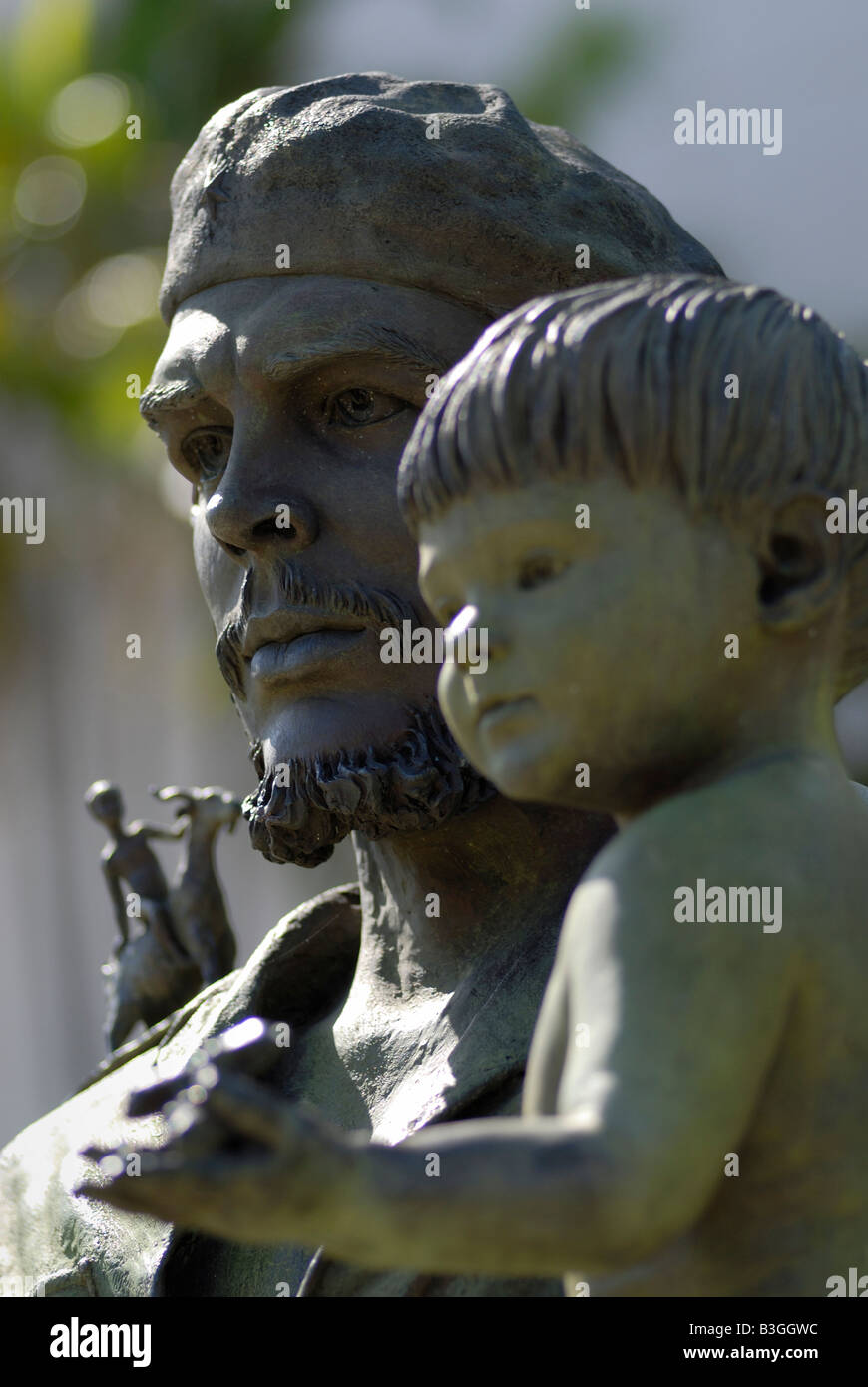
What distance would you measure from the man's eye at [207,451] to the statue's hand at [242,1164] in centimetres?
205

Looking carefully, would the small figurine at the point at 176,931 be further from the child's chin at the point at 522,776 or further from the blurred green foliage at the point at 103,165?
the blurred green foliage at the point at 103,165

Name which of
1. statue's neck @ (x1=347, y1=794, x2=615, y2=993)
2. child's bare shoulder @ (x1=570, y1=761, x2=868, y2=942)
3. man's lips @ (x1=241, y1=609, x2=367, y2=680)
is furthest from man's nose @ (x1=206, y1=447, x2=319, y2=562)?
child's bare shoulder @ (x1=570, y1=761, x2=868, y2=942)

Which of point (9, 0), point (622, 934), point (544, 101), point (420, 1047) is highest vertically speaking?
point (9, 0)

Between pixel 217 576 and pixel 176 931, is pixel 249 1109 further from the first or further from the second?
pixel 176 931

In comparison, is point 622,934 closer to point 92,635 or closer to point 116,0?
point 116,0

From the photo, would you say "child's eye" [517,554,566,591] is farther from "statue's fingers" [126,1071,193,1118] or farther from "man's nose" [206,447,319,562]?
"man's nose" [206,447,319,562]

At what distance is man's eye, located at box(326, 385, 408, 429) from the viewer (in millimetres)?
3580

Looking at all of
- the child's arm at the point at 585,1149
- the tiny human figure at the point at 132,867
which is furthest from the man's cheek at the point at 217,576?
the child's arm at the point at 585,1149

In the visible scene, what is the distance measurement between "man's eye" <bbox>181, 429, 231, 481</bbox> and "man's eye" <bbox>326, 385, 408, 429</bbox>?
23 centimetres

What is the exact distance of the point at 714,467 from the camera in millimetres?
2205

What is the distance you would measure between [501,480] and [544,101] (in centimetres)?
1006

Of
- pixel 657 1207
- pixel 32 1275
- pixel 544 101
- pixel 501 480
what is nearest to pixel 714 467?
pixel 501 480

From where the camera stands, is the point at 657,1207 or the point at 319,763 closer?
the point at 657,1207

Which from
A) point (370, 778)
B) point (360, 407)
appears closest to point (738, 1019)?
point (370, 778)
